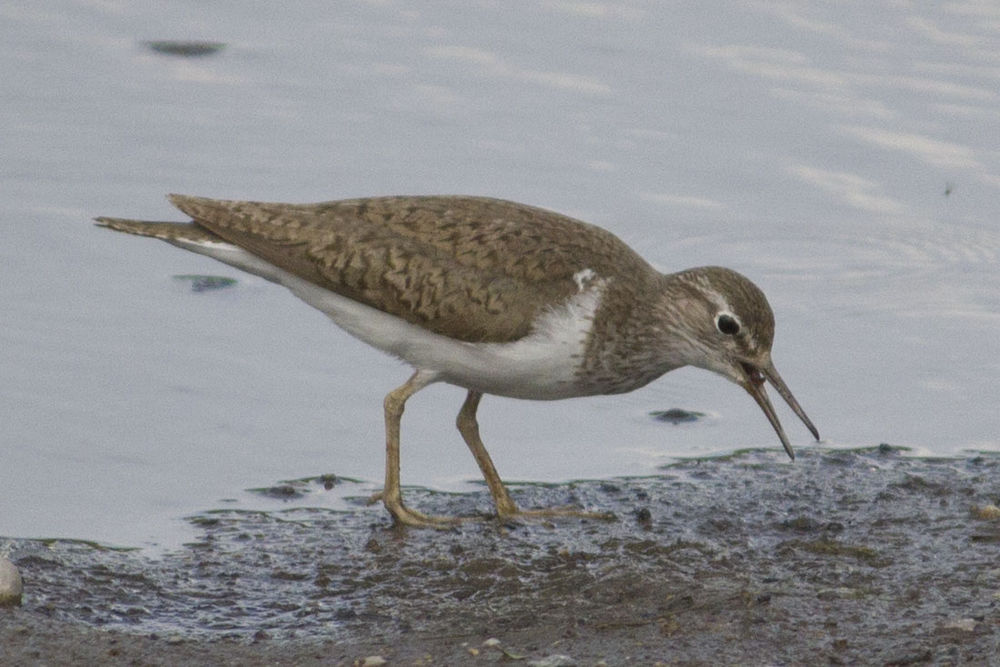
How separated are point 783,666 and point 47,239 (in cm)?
554

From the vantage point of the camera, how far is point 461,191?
34.3ft

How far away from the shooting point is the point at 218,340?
9211mm

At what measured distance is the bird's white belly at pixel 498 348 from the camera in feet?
25.4

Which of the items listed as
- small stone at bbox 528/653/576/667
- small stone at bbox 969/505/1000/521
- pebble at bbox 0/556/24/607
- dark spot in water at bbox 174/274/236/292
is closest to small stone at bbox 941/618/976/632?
small stone at bbox 969/505/1000/521

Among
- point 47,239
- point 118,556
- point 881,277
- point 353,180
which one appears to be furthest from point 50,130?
point 881,277

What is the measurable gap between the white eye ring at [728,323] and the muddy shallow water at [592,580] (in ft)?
2.45

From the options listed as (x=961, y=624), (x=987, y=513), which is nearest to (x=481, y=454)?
(x=987, y=513)

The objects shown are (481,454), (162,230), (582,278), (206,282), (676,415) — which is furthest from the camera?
(206,282)

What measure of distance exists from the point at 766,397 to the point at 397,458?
69.7 inches

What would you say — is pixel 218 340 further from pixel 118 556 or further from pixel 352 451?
pixel 118 556

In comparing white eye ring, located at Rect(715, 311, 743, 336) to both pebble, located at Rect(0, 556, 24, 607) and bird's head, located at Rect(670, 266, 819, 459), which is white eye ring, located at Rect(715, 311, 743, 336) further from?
pebble, located at Rect(0, 556, 24, 607)

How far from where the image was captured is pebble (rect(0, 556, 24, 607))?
257 inches

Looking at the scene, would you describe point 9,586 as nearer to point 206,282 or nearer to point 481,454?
point 481,454

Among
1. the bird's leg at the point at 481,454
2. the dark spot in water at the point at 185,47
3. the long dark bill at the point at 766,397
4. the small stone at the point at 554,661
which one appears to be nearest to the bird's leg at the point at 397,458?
the bird's leg at the point at 481,454
